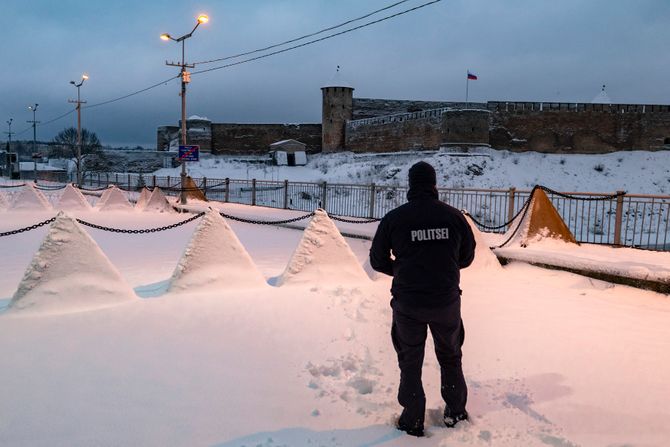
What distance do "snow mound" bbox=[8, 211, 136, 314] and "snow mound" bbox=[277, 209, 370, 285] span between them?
7.10 feet

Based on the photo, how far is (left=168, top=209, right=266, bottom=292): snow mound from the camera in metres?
6.70

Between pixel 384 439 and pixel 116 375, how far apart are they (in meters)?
2.41

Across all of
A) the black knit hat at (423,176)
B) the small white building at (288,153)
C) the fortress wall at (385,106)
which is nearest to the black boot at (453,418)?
the black knit hat at (423,176)

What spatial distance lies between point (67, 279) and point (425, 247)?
460cm

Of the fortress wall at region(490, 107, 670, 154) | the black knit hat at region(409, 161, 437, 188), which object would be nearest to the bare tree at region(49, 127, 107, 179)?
the fortress wall at region(490, 107, 670, 154)

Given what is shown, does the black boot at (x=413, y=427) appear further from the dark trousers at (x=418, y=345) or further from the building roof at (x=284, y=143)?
the building roof at (x=284, y=143)

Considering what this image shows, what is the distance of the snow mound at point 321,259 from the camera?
7.23m

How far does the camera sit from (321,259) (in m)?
7.37

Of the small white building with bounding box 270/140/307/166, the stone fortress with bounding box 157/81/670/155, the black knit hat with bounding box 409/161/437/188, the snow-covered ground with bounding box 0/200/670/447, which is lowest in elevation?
the snow-covered ground with bounding box 0/200/670/447

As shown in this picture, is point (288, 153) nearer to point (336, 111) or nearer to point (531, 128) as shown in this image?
point (336, 111)

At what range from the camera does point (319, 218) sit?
24.1 ft

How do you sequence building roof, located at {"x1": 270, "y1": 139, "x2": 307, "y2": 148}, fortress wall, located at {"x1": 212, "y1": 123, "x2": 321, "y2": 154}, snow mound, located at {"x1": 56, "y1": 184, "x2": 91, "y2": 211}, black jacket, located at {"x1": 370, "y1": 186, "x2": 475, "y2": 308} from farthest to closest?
fortress wall, located at {"x1": 212, "y1": 123, "x2": 321, "y2": 154} → building roof, located at {"x1": 270, "y1": 139, "x2": 307, "y2": 148} → snow mound, located at {"x1": 56, "y1": 184, "x2": 91, "y2": 211} → black jacket, located at {"x1": 370, "y1": 186, "x2": 475, "y2": 308}

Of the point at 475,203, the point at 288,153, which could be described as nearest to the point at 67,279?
the point at 475,203

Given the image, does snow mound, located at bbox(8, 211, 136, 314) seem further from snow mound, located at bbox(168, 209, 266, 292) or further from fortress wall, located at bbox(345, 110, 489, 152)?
fortress wall, located at bbox(345, 110, 489, 152)
